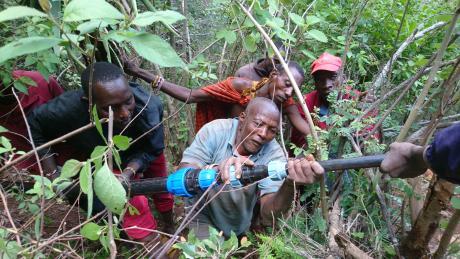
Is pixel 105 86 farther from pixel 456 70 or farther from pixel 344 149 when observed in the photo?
pixel 456 70

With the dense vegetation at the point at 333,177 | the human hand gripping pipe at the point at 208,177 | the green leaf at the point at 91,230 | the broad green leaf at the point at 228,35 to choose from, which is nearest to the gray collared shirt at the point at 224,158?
the dense vegetation at the point at 333,177

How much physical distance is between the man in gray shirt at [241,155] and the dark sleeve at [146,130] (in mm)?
303

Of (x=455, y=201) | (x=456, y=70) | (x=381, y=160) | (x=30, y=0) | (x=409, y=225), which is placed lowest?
(x=409, y=225)

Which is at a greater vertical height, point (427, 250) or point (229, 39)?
point (229, 39)

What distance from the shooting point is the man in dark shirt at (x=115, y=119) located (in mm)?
2039

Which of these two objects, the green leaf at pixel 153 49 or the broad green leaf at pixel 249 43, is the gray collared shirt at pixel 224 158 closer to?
the broad green leaf at pixel 249 43

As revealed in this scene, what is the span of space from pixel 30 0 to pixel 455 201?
2012 mm

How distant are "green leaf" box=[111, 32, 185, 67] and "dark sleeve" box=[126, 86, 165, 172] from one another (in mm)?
1611

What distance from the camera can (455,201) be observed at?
1338mm

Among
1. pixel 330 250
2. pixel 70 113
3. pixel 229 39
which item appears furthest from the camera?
pixel 70 113

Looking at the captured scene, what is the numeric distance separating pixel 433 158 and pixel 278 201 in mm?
991

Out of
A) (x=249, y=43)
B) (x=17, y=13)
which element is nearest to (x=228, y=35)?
(x=249, y=43)

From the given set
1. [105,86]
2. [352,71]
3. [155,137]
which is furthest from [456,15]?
[155,137]

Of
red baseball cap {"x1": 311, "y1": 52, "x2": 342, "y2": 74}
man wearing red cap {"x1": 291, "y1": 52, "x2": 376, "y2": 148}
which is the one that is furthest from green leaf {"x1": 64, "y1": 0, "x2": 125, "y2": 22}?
red baseball cap {"x1": 311, "y1": 52, "x2": 342, "y2": 74}
